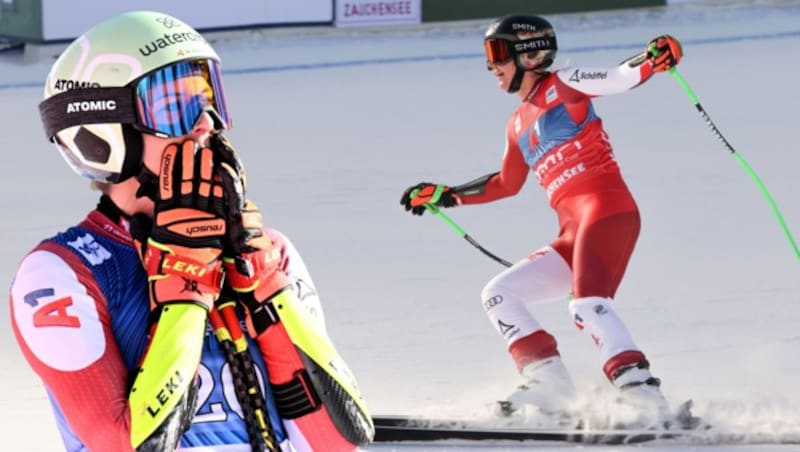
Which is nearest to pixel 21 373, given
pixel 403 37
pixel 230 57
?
pixel 230 57

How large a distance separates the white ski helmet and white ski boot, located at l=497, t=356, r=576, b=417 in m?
3.05

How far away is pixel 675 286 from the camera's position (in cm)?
652

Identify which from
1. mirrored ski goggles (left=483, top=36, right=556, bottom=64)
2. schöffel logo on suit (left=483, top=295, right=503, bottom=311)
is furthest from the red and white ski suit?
mirrored ski goggles (left=483, top=36, right=556, bottom=64)

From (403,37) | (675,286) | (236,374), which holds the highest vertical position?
(236,374)

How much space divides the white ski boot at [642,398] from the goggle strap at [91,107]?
2.95m

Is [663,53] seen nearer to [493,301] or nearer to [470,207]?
[493,301]

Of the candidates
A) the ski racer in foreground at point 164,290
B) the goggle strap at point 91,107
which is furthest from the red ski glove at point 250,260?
the goggle strap at point 91,107

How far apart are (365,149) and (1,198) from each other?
7.07 feet

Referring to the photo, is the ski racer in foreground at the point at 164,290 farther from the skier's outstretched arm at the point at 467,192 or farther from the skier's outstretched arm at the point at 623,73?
the skier's outstretched arm at the point at 467,192

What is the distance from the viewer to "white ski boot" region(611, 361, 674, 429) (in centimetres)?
477

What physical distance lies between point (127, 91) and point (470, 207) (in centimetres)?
612

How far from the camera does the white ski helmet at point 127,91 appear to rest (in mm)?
2053

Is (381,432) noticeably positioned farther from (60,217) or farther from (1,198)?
(1,198)

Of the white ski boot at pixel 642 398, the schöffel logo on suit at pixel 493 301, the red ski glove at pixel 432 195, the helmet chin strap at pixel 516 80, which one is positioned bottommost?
the white ski boot at pixel 642 398
